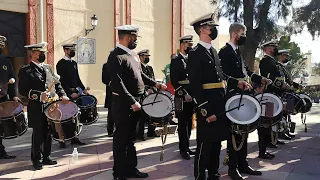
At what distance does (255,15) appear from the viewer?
11484 millimetres

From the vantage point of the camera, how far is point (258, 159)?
19.4 feet

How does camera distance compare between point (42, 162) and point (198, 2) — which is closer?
point (42, 162)

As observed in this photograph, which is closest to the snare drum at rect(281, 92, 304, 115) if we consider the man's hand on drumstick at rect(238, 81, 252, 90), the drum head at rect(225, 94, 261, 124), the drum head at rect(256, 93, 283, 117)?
the drum head at rect(256, 93, 283, 117)

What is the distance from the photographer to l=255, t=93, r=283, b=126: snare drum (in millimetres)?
5441

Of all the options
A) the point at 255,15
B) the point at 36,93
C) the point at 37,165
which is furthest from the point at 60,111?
the point at 255,15

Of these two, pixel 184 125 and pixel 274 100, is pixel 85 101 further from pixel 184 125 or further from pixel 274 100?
pixel 274 100

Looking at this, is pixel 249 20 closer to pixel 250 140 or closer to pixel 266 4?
pixel 266 4

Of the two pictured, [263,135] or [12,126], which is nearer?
[12,126]

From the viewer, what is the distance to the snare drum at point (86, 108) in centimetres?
657

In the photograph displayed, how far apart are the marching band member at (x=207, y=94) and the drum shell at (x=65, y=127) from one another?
2.13 metres

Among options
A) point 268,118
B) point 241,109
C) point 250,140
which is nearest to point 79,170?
point 241,109

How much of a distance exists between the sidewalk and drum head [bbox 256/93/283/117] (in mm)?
864

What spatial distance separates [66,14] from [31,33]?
168 centimetres

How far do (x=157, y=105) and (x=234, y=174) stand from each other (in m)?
1.50
